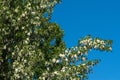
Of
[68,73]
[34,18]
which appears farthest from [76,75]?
[34,18]

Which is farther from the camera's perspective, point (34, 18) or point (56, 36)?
point (56, 36)

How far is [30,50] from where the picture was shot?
3562 centimetres

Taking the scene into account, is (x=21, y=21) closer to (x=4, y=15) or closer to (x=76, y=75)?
(x=4, y=15)

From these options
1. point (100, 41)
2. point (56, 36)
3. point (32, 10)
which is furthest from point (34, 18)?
point (56, 36)

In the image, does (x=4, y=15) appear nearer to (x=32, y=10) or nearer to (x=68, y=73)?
(x=32, y=10)

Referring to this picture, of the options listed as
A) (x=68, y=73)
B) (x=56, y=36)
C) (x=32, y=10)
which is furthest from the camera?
(x=56, y=36)

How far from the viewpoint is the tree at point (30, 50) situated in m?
35.0

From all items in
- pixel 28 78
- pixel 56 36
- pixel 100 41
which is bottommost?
pixel 28 78

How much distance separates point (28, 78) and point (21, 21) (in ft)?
16.1

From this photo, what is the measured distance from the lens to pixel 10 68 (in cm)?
3606

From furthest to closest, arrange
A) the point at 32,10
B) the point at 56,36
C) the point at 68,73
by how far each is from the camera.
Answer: the point at 56,36 → the point at 32,10 → the point at 68,73

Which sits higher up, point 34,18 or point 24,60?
point 34,18

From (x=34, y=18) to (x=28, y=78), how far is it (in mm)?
5369

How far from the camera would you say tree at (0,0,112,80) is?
35.0 m
